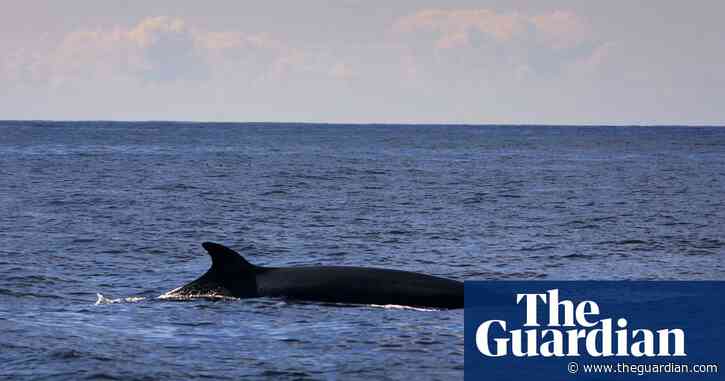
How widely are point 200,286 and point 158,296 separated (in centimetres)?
106

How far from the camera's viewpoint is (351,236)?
113 feet

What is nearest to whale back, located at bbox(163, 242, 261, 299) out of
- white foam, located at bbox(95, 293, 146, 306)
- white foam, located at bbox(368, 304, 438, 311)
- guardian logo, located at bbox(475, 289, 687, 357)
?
white foam, located at bbox(95, 293, 146, 306)

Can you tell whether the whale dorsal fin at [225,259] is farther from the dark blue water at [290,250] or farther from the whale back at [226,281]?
the dark blue water at [290,250]

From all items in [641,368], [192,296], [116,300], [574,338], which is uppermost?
[192,296]

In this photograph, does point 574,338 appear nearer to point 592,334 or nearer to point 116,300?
point 592,334

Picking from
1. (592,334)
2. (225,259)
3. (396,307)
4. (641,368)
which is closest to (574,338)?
(592,334)

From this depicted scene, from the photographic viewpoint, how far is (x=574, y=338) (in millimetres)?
16625

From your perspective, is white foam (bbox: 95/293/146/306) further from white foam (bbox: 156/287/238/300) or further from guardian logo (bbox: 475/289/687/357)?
guardian logo (bbox: 475/289/687/357)

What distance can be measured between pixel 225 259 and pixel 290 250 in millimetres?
10595

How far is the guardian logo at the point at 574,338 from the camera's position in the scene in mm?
16016

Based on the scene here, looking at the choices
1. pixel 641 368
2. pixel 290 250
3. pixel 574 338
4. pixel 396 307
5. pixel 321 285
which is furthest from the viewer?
pixel 290 250

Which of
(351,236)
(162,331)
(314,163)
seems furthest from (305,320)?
(314,163)

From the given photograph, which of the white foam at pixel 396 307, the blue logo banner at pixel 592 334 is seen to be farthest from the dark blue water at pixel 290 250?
the blue logo banner at pixel 592 334

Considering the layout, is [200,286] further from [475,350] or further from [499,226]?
[499,226]
